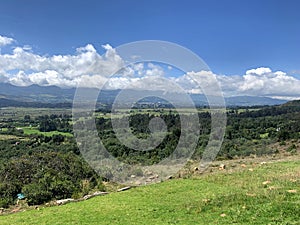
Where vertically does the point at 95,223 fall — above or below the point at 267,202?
below

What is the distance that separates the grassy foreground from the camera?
35.9ft

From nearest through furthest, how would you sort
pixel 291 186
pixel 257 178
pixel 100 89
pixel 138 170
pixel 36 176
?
pixel 291 186, pixel 100 89, pixel 257 178, pixel 36 176, pixel 138 170

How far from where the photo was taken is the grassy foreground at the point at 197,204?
431 inches

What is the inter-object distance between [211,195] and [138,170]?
12.8 meters

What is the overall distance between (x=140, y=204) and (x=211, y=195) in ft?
11.1

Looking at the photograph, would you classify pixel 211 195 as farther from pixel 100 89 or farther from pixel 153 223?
pixel 100 89

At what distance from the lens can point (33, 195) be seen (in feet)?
61.3

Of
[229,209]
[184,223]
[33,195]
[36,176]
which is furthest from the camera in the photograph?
[36,176]

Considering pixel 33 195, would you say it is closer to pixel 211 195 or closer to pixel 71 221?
pixel 71 221

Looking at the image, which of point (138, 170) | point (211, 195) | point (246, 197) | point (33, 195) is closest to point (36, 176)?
point (33, 195)

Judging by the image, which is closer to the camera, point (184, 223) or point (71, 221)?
point (184, 223)

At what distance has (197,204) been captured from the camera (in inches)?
523

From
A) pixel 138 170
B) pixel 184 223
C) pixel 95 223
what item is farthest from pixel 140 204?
pixel 138 170

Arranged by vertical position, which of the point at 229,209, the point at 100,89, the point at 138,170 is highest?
the point at 100,89
